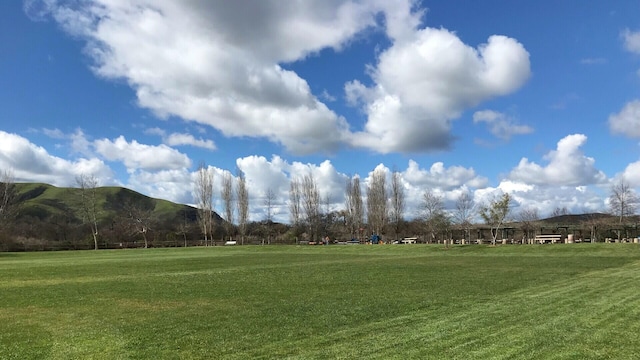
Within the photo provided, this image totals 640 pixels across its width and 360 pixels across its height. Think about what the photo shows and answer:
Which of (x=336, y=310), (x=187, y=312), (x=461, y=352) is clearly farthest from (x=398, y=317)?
(x=187, y=312)

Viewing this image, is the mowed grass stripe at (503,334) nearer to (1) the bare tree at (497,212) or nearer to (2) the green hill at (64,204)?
(1) the bare tree at (497,212)

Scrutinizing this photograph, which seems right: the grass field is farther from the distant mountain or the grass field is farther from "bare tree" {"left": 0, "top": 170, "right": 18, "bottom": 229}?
the distant mountain

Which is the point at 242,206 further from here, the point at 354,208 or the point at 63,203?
the point at 63,203

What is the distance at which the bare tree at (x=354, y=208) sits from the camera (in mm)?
90375

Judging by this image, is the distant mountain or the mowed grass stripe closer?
the mowed grass stripe

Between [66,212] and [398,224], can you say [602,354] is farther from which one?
[66,212]

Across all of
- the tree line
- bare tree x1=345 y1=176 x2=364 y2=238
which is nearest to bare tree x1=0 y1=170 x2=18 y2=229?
the tree line

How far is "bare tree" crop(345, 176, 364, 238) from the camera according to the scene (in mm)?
90375

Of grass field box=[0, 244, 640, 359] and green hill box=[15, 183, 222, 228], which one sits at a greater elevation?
green hill box=[15, 183, 222, 228]

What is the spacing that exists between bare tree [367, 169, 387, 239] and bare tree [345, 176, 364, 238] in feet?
11.6

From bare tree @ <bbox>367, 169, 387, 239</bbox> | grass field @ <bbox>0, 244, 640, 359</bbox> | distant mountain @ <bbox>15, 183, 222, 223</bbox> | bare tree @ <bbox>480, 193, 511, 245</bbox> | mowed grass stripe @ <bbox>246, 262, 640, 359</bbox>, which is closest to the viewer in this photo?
mowed grass stripe @ <bbox>246, 262, 640, 359</bbox>

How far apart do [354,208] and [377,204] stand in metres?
6.77

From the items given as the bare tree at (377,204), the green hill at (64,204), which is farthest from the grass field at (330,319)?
the green hill at (64,204)

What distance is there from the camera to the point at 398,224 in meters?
84.4
